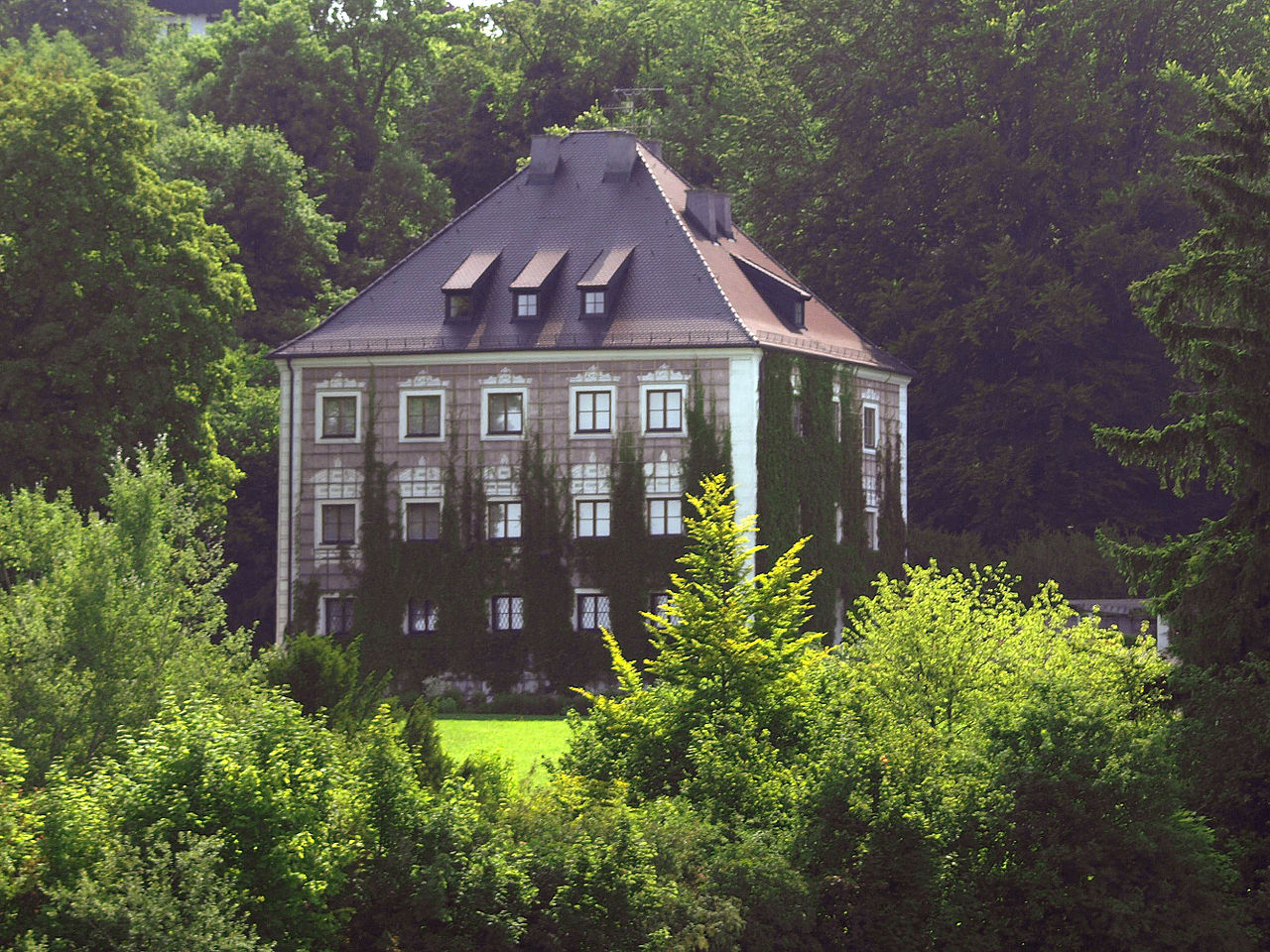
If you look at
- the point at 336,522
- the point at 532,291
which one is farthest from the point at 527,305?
the point at 336,522

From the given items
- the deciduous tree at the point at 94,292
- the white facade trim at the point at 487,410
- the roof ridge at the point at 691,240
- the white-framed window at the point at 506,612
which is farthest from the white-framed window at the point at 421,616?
the roof ridge at the point at 691,240

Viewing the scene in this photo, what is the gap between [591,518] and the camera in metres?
51.8

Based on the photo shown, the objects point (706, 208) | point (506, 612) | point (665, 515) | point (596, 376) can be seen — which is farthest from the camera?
point (706, 208)

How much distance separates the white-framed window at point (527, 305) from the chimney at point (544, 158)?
15.5 ft

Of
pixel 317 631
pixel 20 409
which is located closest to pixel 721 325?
pixel 317 631

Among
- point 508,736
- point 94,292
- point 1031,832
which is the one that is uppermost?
point 94,292

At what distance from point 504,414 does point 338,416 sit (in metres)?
4.08

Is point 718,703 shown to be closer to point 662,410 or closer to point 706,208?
point 662,410

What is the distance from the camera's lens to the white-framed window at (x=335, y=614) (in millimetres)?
52656

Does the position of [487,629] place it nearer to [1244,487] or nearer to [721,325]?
[721,325]

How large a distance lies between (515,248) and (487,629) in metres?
9.62

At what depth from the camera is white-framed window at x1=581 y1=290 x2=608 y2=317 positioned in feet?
171

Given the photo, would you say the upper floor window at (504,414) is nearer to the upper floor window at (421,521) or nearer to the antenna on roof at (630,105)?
the upper floor window at (421,521)

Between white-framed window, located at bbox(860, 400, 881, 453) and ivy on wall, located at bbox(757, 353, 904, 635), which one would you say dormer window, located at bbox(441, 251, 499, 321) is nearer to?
ivy on wall, located at bbox(757, 353, 904, 635)
